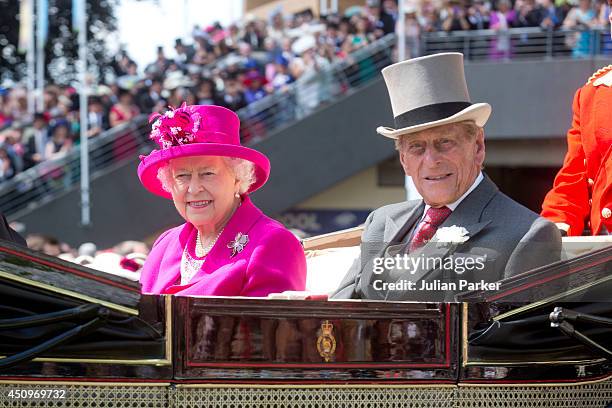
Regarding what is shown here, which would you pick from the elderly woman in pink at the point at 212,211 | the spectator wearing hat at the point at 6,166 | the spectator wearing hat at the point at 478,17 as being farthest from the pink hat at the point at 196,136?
the spectator wearing hat at the point at 6,166

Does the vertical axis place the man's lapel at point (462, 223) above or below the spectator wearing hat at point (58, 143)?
below

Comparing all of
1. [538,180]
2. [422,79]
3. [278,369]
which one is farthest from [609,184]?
[538,180]

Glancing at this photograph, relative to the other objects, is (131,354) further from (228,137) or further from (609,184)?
(609,184)

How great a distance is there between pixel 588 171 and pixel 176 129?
5.03 ft

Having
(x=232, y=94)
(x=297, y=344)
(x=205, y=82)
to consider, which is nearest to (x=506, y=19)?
(x=232, y=94)

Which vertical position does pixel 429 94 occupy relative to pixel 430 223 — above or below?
above

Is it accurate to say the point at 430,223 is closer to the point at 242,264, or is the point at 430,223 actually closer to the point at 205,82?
the point at 242,264

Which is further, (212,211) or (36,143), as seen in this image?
(36,143)

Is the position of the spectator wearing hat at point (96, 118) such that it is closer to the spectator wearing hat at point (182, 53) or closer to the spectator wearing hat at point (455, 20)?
the spectator wearing hat at point (182, 53)

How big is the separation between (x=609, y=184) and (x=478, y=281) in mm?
1105

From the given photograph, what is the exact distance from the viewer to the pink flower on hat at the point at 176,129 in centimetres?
340

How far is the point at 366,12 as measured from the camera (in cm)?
1391

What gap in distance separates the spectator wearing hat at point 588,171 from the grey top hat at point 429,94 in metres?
0.77

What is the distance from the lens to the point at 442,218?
310 cm
